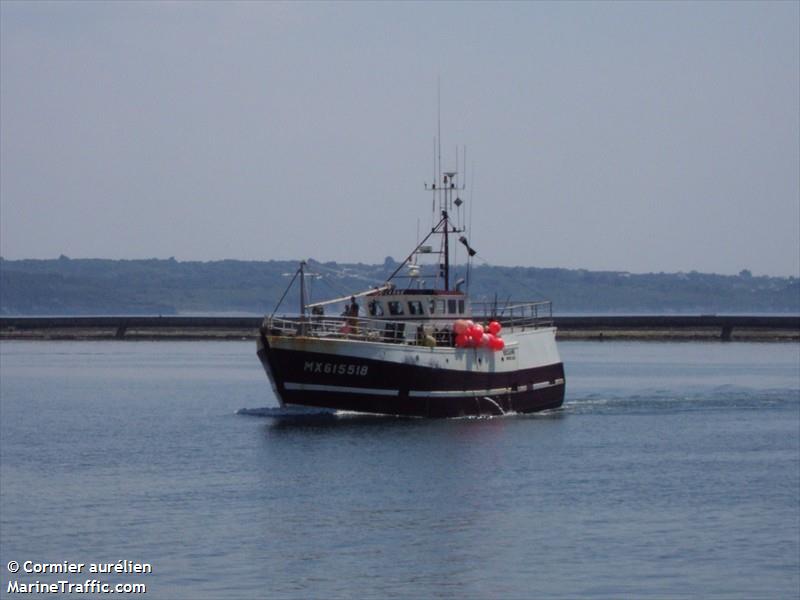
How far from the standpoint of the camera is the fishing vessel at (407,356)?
166ft

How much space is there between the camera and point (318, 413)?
51719 millimetres

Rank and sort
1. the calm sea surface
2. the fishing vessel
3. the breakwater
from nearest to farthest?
the calm sea surface → the fishing vessel → the breakwater

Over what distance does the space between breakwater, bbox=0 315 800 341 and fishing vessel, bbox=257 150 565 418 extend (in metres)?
74.0

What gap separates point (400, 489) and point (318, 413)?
1452cm

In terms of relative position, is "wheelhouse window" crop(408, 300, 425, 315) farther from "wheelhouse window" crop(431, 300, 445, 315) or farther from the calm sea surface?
the calm sea surface

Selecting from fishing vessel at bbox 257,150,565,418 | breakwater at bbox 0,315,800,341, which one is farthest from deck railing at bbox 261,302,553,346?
breakwater at bbox 0,315,800,341

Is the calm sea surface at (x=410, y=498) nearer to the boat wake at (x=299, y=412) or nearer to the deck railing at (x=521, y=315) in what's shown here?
the boat wake at (x=299, y=412)

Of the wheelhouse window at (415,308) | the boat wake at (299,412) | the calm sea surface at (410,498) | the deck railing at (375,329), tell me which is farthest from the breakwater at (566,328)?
the boat wake at (299,412)

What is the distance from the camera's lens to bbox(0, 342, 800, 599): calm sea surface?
28.1m

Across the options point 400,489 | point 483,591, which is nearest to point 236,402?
point 400,489

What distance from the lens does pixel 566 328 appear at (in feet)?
448

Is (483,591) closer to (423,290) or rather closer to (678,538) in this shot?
(678,538)

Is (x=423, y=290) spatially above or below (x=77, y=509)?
above

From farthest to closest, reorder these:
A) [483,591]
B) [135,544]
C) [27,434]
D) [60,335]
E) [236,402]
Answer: [60,335] < [236,402] < [27,434] < [135,544] < [483,591]
